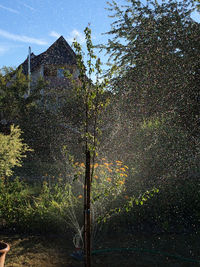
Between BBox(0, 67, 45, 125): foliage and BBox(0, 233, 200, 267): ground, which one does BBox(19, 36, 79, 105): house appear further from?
BBox(0, 233, 200, 267): ground

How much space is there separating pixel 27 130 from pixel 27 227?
22.2 feet

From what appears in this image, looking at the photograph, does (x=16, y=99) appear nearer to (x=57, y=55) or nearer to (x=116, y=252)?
(x=57, y=55)

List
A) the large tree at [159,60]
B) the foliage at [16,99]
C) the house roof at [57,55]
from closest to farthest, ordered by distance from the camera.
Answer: the large tree at [159,60] < the foliage at [16,99] < the house roof at [57,55]

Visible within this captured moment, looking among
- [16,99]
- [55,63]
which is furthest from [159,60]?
[55,63]

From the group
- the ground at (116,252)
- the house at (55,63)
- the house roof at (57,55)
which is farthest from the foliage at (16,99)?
the ground at (116,252)

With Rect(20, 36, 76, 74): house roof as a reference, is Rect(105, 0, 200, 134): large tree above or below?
below

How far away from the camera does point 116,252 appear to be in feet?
12.2

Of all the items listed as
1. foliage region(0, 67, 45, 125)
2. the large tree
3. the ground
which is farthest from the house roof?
the ground

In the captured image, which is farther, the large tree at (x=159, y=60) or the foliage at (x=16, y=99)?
the foliage at (x=16, y=99)

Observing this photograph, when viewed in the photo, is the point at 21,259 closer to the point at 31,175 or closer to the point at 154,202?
the point at 154,202

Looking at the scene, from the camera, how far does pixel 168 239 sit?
13.7 ft

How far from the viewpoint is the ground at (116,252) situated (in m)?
3.44

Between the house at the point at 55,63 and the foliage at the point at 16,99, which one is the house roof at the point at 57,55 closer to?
the house at the point at 55,63

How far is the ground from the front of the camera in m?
3.44
